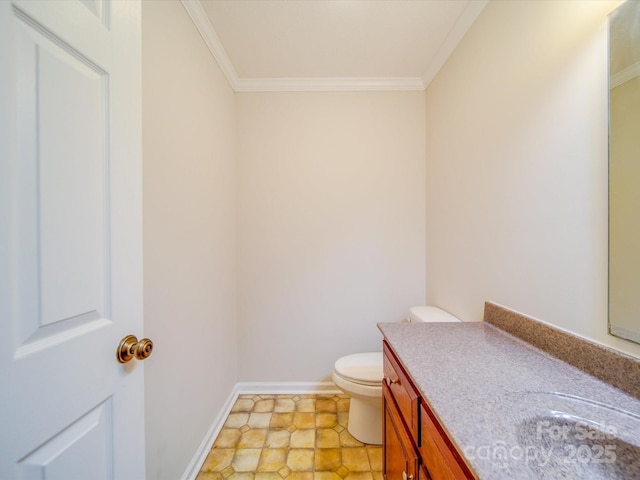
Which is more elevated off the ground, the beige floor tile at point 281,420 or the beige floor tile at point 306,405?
the beige floor tile at point 281,420

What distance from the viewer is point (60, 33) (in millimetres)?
483

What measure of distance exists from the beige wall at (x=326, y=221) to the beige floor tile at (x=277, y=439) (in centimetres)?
42

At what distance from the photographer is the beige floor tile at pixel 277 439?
4.64 feet

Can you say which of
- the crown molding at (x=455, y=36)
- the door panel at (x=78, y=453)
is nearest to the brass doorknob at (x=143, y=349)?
the door panel at (x=78, y=453)

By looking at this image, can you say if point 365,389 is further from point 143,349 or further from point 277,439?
point 143,349

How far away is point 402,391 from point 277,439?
1.08 meters

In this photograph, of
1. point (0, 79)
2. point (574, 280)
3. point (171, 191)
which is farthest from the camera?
point (171, 191)

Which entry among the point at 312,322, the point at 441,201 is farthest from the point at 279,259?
the point at 441,201

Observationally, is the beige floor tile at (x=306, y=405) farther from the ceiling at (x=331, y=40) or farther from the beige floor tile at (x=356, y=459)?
the ceiling at (x=331, y=40)

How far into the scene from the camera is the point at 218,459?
1330mm

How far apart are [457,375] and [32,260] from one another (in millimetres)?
1042

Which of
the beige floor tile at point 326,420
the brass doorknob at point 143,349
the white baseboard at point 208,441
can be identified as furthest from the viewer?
the beige floor tile at point 326,420

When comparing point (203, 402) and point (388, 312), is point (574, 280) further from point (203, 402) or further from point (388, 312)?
point (203, 402)

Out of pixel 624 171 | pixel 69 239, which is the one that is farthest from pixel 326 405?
pixel 624 171
